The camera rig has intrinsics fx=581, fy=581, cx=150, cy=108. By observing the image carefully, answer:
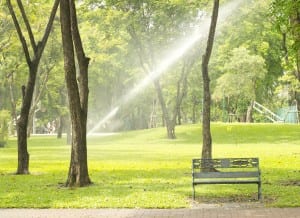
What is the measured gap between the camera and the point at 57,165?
78.5 feet

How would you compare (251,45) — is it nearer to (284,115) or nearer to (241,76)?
(241,76)

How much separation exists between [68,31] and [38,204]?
565 cm

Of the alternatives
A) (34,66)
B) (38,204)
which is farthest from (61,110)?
(38,204)

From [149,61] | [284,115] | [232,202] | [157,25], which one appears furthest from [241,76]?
[232,202]

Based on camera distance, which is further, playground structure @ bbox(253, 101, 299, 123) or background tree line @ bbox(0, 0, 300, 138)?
playground structure @ bbox(253, 101, 299, 123)

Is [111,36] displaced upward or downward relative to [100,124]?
upward

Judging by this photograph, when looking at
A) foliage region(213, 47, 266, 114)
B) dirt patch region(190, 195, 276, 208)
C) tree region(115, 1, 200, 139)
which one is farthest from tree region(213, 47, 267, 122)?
dirt patch region(190, 195, 276, 208)

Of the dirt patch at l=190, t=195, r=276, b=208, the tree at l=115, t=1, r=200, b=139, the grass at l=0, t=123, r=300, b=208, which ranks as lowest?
the dirt patch at l=190, t=195, r=276, b=208

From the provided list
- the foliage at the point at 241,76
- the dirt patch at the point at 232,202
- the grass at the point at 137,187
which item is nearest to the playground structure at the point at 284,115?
the foliage at the point at 241,76

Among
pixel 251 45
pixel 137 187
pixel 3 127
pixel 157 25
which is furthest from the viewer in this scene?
pixel 251 45

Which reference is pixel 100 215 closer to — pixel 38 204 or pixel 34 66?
pixel 38 204

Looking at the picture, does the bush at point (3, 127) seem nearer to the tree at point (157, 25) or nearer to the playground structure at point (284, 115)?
the tree at point (157, 25)

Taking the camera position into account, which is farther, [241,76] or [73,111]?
[241,76]

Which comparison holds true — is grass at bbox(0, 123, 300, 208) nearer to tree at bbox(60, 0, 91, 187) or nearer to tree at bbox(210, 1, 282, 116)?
tree at bbox(60, 0, 91, 187)
